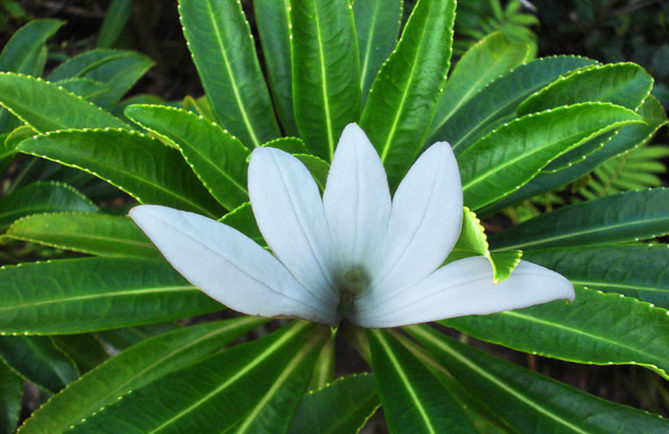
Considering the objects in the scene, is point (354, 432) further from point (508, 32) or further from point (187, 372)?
point (508, 32)

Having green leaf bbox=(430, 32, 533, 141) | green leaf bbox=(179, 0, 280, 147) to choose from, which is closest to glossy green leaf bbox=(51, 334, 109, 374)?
green leaf bbox=(179, 0, 280, 147)

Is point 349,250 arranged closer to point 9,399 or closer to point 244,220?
point 244,220

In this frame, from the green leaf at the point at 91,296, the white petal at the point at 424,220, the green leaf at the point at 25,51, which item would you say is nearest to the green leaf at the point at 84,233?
the green leaf at the point at 91,296

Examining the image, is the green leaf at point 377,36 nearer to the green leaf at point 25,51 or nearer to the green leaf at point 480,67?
the green leaf at point 480,67

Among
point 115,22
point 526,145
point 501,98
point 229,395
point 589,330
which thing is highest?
point 115,22

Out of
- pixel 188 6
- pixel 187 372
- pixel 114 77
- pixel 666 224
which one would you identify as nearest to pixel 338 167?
pixel 187 372

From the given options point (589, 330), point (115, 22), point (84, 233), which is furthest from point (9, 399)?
point (115, 22)

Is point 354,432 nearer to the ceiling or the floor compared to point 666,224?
nearer to the floor
